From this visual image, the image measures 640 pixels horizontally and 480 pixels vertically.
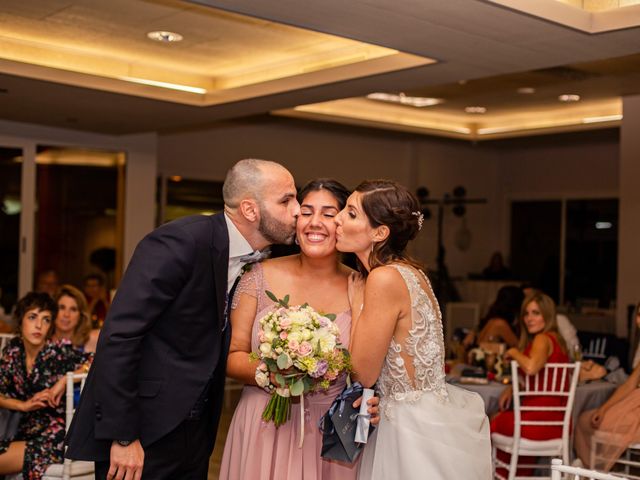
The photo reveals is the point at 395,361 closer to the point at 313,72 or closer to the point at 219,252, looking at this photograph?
the point at 219,252

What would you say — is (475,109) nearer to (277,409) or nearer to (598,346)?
(598,346)

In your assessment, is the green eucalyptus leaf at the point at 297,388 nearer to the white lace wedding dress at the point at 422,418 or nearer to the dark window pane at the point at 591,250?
the white lace wedding dress at the point at 422,418

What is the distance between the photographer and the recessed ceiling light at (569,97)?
10.1 meters

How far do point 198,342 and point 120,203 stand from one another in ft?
26.5

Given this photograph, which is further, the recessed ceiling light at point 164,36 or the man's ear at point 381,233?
the recessed ceiling light at point 164,36

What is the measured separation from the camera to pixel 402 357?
118 inches

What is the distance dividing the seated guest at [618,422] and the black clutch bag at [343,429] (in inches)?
125

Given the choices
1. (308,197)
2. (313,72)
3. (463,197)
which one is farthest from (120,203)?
(308,197)

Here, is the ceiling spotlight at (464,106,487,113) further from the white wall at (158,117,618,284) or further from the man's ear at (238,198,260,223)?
the man's ear at (238,198,260,223)

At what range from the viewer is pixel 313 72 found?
22.5 ft

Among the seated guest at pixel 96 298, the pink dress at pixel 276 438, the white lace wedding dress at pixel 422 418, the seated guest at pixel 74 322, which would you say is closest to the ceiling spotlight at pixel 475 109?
the seated guest at pixel 96 298

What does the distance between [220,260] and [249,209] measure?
21 centimetres

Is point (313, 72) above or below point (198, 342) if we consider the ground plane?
above

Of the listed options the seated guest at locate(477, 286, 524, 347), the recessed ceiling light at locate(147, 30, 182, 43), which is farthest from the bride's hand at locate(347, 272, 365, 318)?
the seated guest at locate(477, 286, 524, 347)
